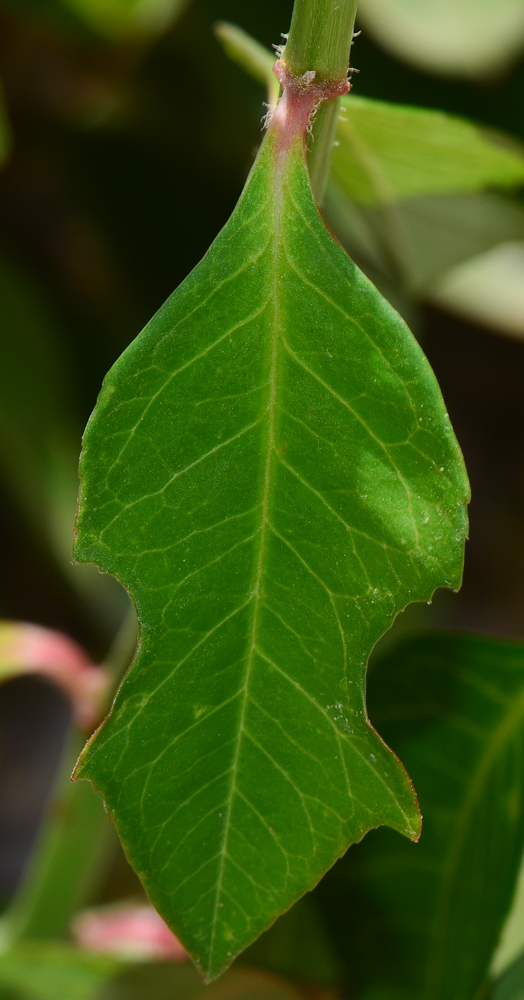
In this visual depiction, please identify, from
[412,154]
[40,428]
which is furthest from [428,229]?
[40,428]

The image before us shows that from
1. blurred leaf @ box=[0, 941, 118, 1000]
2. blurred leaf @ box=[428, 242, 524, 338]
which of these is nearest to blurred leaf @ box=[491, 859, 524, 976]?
blurred leaf @ box=[0, 941, 118, 1000]

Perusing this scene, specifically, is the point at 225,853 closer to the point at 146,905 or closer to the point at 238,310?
the point at 238,310

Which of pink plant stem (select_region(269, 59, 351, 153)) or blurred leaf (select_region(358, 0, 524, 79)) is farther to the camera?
blurred leaf (select_region(358, 0, 524, 79))

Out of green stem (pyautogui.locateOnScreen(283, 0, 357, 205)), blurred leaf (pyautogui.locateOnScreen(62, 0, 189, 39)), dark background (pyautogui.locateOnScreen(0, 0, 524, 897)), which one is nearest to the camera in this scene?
green stem (pyautogui.locateOnScreen(283, 0, 357, 205))

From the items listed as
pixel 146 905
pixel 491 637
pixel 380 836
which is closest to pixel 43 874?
pixel 146 905

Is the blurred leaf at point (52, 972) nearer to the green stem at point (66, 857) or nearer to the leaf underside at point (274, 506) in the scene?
the green stem at point (66, 857)

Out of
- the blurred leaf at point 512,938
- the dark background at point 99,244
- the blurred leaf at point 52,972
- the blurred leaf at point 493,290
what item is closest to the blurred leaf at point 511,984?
the blurred leaf at point 512,938

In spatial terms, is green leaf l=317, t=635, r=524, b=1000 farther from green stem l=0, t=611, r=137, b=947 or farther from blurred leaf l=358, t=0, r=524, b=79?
blurred leaf l=358, t=0, r=524, b=79
